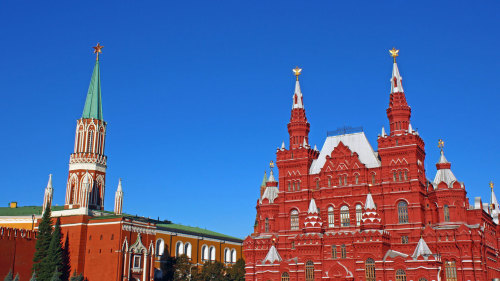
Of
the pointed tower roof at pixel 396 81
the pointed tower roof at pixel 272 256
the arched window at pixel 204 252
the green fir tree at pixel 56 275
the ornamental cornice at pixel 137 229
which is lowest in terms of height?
the green fir tree at pixel 56 275

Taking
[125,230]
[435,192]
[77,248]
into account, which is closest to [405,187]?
[435,192]

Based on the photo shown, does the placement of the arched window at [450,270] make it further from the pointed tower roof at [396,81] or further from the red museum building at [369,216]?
the pointed tower roof at [396,81]

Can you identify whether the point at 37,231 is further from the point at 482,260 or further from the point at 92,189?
the point at 482,260

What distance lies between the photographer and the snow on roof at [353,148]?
71.2 meters

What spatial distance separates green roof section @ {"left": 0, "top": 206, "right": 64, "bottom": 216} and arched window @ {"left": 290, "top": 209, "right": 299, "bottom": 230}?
3834 cm

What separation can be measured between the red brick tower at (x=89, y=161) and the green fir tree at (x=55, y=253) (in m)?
9.96

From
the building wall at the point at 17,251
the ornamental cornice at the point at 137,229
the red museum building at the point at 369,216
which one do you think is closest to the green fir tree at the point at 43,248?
the building wall at the point at 17,251

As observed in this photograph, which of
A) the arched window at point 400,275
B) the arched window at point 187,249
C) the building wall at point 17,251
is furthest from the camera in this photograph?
the arched window at point 187,249

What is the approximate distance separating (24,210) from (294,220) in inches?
1788

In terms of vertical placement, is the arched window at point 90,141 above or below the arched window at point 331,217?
above

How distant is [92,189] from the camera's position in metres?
84.1

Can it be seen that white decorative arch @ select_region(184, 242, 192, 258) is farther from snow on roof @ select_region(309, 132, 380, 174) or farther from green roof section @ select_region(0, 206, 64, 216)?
snow on roof @ select_region(309, 132, 380, 174)

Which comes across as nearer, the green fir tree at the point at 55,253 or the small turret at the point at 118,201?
the green fir tree at the point at 55,253

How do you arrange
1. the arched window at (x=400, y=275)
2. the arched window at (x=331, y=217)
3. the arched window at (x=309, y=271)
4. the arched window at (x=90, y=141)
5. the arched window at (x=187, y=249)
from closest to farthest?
the arched window at (x=400, y=275)
the arched window at (x=309, y=271)
the arched window at (x=331, y=217)
the arched window at (x=90, y=141)
the arched window at (x=187, y=249)
